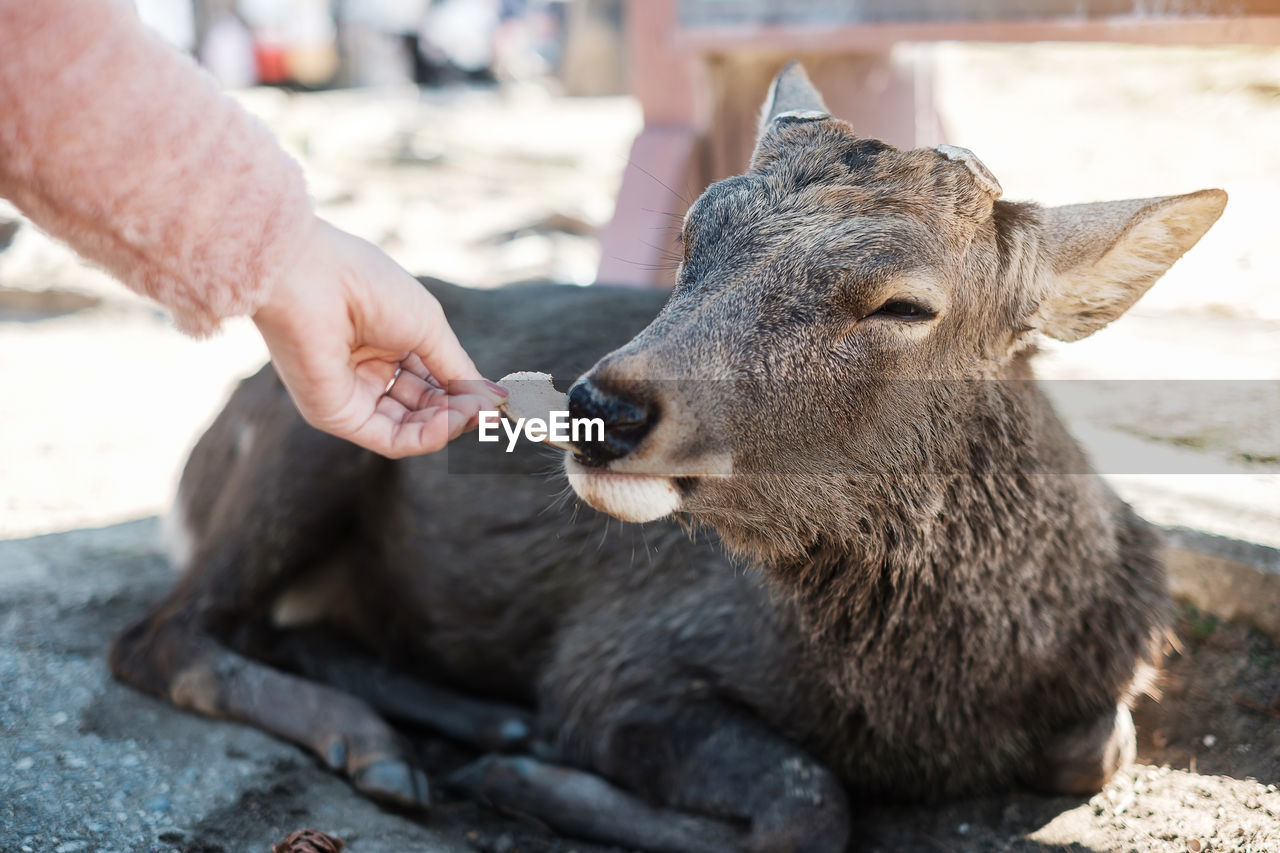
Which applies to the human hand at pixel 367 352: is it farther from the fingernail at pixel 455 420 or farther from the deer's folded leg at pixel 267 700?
the deer's folded leg at pixel 267 700

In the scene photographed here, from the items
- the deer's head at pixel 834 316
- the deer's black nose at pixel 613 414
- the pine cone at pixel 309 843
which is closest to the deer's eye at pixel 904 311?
the deer's head at pixel 834 316

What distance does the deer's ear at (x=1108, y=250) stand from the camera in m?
2.66

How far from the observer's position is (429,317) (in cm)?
258

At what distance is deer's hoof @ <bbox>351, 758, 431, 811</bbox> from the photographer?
3170 millimetres

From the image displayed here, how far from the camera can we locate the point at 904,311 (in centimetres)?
259

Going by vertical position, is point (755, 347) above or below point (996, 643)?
above

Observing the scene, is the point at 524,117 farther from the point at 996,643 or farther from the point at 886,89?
the point at 996,643

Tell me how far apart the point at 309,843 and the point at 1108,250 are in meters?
2.42

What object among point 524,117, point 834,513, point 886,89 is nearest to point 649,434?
point 834,513

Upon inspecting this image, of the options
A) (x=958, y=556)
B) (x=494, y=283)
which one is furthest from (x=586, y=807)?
(x=494, y=283)

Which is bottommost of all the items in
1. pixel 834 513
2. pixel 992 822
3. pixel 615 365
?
pixel 992 822

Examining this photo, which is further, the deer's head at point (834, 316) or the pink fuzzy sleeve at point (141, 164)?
Result: the deer's head at point (834, 316)

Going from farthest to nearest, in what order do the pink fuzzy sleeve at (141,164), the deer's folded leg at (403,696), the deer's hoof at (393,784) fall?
the deer's folded leg at (403,696) → the deer's hoof at (393,784) → the pink fuzzy sleeve at (141,164)

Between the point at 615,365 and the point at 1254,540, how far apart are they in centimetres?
255
